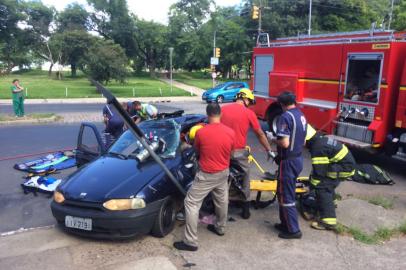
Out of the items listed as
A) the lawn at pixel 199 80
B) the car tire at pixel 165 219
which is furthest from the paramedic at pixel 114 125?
the lawn at pixel 199 80

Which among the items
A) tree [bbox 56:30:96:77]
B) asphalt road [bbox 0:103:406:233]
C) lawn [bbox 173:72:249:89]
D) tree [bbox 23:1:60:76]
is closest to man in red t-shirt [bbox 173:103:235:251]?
asphalt road [bbox 0:103:406:233]

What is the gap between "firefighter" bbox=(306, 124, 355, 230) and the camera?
5105 millimetres

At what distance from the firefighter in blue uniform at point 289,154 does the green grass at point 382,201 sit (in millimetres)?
1945

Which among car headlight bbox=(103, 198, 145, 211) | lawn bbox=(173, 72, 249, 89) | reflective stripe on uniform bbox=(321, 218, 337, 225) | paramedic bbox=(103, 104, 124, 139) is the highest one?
paramedic bbox=(103, 104, 124, 139)

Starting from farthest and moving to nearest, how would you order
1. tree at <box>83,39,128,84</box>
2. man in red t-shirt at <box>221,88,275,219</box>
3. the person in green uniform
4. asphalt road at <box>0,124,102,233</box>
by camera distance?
tree at <box>83,39,128,84</box>
the person in green uniform
asphalt road at <box>0,124,102,233</box>
man in red t-shirt at <box>221,88,275,219</box>

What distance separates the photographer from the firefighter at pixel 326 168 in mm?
5105

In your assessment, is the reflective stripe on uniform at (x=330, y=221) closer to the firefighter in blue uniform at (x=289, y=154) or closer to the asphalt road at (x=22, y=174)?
the firefighter in blue uniform at (x=289, y=154)

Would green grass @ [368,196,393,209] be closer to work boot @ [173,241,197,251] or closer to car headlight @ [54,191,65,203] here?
work boot @ [173,241,197,251]

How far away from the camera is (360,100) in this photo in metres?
8.52

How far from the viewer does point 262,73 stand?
485 inches

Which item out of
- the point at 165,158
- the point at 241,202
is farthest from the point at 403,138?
the point at 165,158

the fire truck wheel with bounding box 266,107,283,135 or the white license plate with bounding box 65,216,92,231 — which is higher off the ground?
the fire truck wheel with bounding box 266,107,283,135

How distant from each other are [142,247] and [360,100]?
596 centimetres

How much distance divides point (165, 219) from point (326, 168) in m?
2.17
